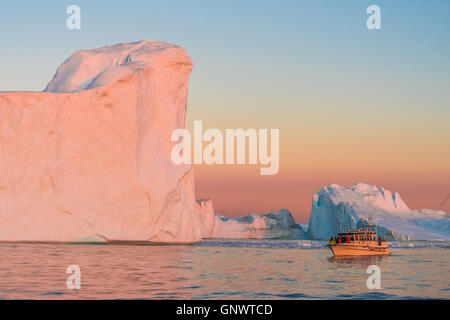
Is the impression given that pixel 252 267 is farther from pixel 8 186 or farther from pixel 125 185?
pixel 8 186

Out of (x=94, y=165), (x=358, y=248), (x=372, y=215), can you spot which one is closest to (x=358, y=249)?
(x=358, y=248)

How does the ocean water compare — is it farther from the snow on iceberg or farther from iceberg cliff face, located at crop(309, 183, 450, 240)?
the snow on iceberg

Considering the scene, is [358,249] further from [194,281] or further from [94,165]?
[194,281]

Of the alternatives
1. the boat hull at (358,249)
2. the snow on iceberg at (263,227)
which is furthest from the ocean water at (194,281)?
the snow on iceberg at (263,227)

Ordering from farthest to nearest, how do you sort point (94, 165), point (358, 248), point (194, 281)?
point (358, 248) → point (94, 165) → point (194, 281)

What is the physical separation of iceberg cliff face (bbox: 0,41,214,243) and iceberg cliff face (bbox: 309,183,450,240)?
1117 inches

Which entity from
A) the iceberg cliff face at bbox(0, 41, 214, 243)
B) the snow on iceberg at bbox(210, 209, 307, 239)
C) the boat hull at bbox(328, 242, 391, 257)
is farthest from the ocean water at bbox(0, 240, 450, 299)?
the snow on iceberg at bbox(210, 209, 307, 239)

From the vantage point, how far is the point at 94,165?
1624 inches

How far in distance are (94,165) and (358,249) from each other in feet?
60.7

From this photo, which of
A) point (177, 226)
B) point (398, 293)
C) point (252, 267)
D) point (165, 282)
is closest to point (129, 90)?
point (177, 226)

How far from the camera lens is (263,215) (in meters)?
91.1

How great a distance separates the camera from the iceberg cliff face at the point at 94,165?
4006cm

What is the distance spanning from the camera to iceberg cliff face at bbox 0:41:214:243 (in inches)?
1577
